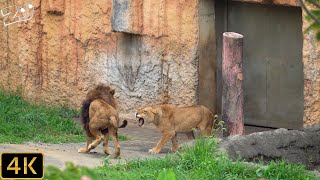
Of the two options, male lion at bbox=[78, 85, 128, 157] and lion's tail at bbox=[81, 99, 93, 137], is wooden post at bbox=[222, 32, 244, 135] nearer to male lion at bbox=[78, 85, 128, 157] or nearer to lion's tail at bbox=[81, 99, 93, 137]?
male lion at bbox=[78, 85, 128, 157]

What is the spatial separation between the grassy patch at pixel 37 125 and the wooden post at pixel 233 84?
1.71m

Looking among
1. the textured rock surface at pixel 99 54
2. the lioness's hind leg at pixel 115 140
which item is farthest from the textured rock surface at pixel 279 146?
→ the textured rock surface at pixel 99 54

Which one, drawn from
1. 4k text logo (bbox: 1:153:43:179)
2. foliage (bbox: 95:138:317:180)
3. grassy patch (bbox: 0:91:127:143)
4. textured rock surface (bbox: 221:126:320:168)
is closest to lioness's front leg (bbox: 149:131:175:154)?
grassy patch (bbox: 0:91:127:143)

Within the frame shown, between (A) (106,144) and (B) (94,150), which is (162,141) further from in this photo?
(A) (106,144)

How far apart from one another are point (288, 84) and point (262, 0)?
52.6 inches

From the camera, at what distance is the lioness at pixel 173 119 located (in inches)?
469

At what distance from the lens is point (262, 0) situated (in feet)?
42.9

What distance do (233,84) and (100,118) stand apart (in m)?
1.88

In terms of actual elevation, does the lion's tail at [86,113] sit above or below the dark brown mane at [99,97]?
below

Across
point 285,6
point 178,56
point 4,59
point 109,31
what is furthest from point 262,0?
point 4,59

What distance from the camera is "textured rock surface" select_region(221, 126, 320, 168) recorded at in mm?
10367

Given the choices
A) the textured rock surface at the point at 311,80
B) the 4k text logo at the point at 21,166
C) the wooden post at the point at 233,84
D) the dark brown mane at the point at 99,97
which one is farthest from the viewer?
the textured rock surface at the point at 311,80

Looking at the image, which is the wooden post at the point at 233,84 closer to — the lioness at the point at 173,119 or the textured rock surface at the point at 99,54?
the lioness at the point at 173,119

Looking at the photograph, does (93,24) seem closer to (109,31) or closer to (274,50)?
(109,31)
